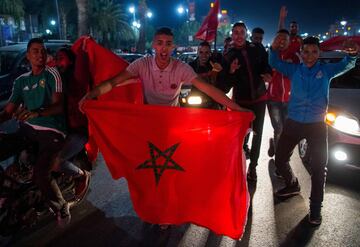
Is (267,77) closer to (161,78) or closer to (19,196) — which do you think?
(161,78)

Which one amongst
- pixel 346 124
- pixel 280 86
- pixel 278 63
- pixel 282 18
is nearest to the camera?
pixel 278 63

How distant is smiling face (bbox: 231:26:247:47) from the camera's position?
4938mm

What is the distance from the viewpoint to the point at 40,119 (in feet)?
12.6

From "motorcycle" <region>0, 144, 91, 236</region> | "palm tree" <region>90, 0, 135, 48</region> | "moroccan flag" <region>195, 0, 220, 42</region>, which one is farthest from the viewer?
"palm tree" <region>90, 0, 135, 48</region>

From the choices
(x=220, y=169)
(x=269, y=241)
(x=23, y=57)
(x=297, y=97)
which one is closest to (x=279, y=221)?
(x=269, y=241)

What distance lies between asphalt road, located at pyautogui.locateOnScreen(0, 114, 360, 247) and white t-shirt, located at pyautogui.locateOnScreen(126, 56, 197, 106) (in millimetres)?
1451

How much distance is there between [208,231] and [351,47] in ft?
8.68

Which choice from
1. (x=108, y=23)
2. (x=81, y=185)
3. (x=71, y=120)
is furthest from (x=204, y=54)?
(x=108, y=23)

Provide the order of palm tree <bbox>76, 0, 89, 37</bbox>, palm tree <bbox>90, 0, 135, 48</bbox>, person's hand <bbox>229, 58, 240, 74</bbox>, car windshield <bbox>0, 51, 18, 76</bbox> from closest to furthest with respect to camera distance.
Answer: person's hand <bbox>229, 58, 240, 74</bbox>
car windshield <bbox>0, 51, 18, 76</bbox>
palm tree <bbox>76, 0, 89, 37</bbox>
palm tree <bbox>90, 0, 135, 48</bbox>

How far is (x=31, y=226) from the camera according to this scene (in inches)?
161

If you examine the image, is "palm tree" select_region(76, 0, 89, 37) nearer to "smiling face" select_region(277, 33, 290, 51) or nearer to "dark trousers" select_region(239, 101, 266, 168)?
"dark trousers" select_region(239, 101, 266, 168)

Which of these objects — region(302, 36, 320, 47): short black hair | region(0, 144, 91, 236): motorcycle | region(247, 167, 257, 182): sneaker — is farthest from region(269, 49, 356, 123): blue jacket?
region(0, 144, 91, 236): motorcycle

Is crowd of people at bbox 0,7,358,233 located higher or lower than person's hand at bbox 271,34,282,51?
lower

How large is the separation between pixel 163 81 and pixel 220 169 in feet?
3.66
